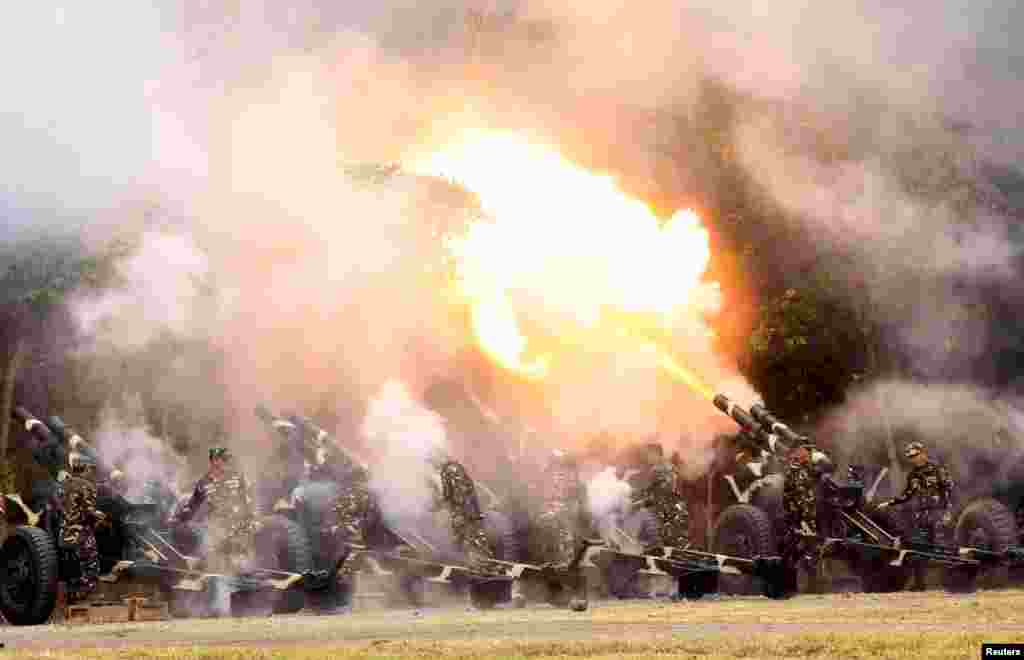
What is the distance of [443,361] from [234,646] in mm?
19735

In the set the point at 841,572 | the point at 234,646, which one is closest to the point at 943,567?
the point at 841,572

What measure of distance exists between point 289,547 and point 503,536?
3737 mm

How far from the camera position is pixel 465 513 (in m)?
31.6

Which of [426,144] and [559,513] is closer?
[559,513]

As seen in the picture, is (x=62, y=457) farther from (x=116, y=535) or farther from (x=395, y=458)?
(x=395, y=458)

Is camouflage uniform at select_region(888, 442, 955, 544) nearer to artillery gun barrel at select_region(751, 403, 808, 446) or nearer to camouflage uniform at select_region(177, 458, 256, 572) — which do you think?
artillery gun barrel at select_region(751, 403, 808, 446)

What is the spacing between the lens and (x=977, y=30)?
151 ft

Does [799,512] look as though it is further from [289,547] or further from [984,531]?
[289,547]

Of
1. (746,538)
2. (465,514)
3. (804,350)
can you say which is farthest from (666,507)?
(804,350)

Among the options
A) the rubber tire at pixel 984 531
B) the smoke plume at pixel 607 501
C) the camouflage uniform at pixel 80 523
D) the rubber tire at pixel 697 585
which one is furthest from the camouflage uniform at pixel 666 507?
the camouflage uniform at pixel 80 523

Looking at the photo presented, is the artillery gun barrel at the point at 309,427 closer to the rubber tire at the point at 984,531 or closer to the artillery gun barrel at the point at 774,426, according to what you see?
the artillery gun barrel at the point at 774,426

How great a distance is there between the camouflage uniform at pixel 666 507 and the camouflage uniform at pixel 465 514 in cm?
384

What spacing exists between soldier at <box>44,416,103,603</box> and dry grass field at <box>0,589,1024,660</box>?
1.27 metres

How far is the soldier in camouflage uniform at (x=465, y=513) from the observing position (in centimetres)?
3147
